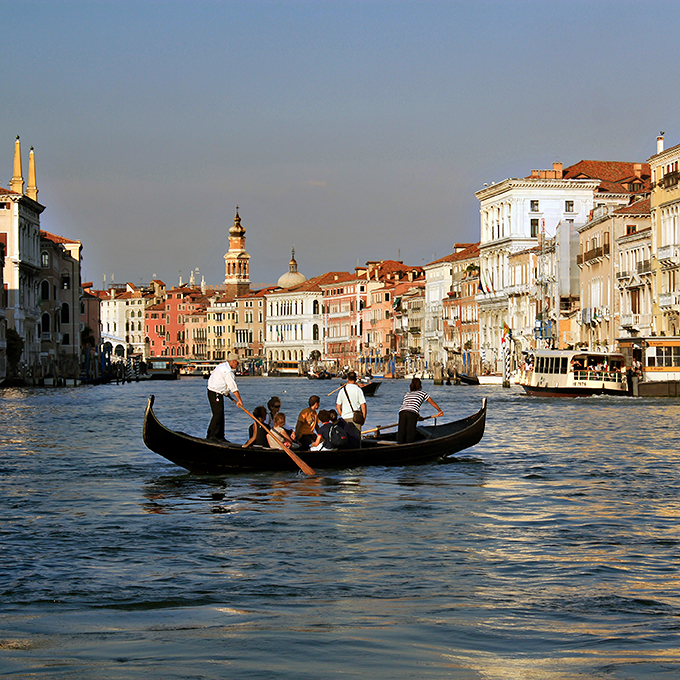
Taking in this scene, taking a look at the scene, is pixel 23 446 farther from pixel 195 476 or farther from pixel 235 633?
pixel 235 633

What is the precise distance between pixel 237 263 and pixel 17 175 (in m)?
71.3

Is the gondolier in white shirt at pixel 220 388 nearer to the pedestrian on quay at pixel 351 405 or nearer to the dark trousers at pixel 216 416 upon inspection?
the dark trousers at pixel 216 416

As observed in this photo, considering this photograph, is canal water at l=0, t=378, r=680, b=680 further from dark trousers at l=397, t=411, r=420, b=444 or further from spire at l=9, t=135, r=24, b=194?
spire at l=9, t=135, r=24, b=194

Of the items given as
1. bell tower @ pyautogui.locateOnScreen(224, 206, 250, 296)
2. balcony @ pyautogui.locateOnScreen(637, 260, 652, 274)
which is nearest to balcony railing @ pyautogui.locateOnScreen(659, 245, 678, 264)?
balcony @ pyautogui.locateOnScreen(637, 260, 652, 274)

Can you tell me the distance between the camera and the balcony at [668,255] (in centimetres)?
4916

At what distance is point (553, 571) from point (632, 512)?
11.4 feet

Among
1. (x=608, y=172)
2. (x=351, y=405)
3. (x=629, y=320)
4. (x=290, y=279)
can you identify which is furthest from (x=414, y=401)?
(x=290, y=279)

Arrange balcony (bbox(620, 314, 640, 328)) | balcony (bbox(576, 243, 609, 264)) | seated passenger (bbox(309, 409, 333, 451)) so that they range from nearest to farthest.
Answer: seated passenger (bbox(309, 409, 333, 451))
balcony (bbox(620, 314, 640, 328))
balcony (bbox(576, 243, 609, 264))

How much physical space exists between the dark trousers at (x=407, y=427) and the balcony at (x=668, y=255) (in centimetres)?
3514

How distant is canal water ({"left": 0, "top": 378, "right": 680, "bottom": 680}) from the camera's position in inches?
245

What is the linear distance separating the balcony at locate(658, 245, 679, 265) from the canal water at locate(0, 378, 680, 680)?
33339mm

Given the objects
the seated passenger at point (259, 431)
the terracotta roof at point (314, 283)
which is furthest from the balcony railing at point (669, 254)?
the terracotta roof at point (314, 283)

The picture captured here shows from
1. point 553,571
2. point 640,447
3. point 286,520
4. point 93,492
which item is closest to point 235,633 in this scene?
point 553,571

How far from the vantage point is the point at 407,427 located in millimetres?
16234
